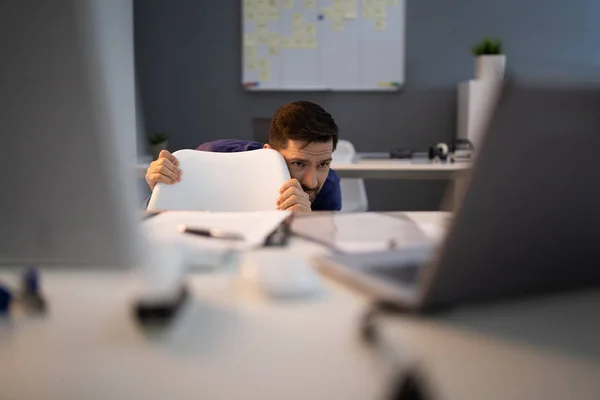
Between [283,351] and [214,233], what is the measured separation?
1.48 feet

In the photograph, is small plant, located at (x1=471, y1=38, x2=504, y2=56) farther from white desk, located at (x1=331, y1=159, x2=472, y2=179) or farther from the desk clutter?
white desk, located at (x1=331, y1=159, x2=472, y2=179)

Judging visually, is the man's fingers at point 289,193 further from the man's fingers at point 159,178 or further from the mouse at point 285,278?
the mouse at point 285,278

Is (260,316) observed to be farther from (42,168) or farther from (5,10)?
(5,10)

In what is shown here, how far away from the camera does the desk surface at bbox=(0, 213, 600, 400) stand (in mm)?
364

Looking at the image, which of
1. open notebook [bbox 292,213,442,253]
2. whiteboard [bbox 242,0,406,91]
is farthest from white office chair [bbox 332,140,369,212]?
open notebook [bbox 292,213,442,253]

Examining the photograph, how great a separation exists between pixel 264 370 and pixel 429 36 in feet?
11.6

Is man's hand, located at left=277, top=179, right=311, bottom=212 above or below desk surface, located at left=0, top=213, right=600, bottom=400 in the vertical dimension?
below

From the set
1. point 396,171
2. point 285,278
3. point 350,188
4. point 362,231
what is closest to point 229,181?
point 362,231

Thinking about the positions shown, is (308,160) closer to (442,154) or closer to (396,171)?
(396,171)

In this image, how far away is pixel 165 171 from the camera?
4.30ft

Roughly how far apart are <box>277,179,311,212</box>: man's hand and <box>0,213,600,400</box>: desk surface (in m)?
0.72

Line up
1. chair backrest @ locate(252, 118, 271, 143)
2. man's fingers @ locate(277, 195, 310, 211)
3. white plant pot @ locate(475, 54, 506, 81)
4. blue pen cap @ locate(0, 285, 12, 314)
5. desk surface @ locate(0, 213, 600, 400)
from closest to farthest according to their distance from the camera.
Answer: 1. desk surface @ locate(0, 213, 600, 400)
2. blue pen cap @ locate(0, 285, 12, 314)
3. man's fingers @ locate(277, 195, 310, 211)
4. chair backrest @ locate(252, 118, 271, 143)
5. white plant pot @ locate(475, 54, 506, 81)

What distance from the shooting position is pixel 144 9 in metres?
3.64

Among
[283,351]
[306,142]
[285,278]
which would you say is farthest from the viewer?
[306,142]
